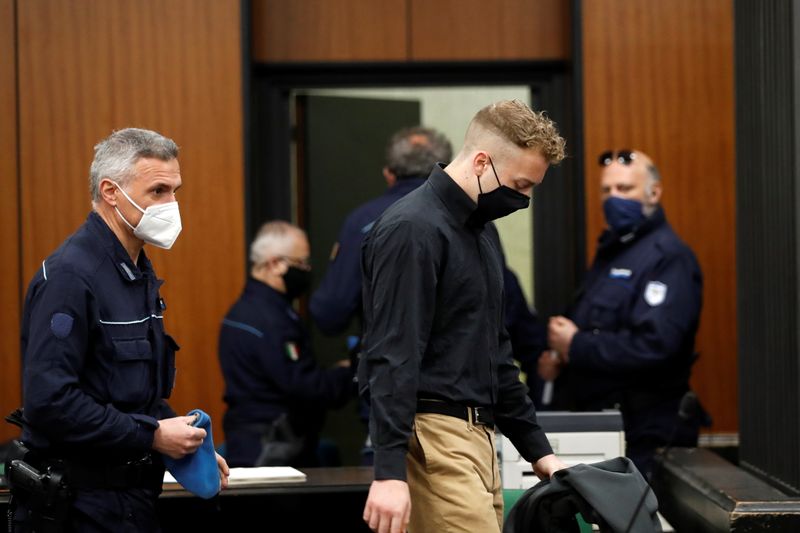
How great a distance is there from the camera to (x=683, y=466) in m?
4.57

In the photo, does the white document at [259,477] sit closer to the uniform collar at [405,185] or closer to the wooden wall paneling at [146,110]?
the uniform collar at [405,185]

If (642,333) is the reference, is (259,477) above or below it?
below

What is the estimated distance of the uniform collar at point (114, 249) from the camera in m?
3.01

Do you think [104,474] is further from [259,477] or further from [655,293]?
[655,293]

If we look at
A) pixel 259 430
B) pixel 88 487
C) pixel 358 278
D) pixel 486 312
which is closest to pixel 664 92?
pixel 358 278

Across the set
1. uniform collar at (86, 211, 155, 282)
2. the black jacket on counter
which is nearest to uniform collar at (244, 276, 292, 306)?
uniform collar at (86, 211, 155, 282)

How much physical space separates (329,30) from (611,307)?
6.46 ft

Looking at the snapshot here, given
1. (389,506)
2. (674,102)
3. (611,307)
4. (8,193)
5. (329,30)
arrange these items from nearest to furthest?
(389,506)
(611,307)
(8,193)
(674,102)
(329,30)

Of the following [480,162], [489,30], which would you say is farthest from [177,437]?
[489,30]

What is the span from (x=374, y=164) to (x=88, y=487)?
377cm

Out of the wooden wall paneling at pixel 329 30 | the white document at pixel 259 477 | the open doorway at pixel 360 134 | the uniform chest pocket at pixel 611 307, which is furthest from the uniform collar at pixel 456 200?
the wooden wall paneling at pixel 329 30

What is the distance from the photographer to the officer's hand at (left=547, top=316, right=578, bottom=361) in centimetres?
508

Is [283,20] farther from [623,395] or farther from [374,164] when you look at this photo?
[623,395]

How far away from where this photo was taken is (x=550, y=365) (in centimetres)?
532
